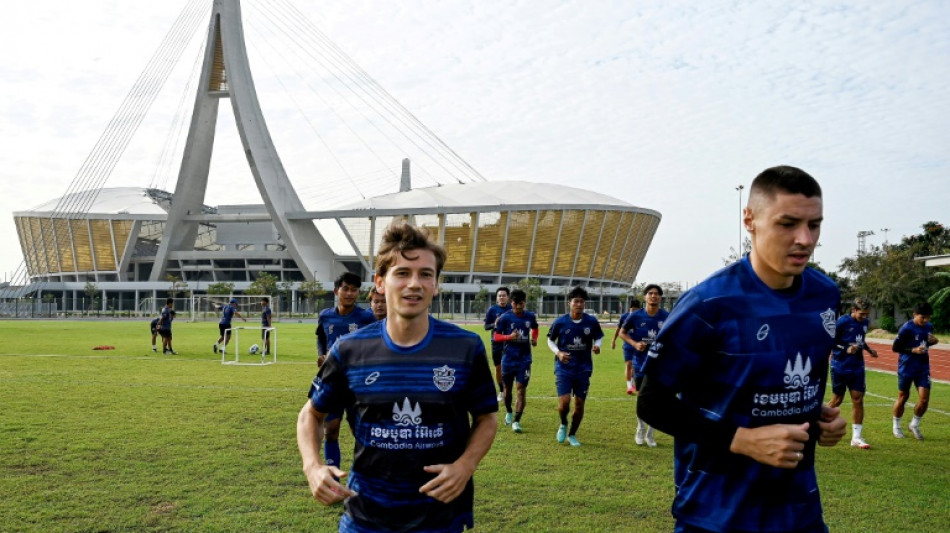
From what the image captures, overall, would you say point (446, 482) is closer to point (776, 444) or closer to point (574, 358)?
point (776, 444)

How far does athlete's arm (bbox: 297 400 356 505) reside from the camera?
2759mm

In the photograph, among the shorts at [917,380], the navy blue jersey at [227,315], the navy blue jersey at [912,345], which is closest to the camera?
the navy blue jersey at [912,345]

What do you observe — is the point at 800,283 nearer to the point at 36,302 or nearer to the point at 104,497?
the point at 104,497

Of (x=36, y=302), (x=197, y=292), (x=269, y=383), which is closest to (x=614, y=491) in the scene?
(x=269, y=383)

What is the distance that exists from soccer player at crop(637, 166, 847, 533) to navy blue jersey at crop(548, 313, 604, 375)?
734 centimetres

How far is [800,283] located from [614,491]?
17.1ft

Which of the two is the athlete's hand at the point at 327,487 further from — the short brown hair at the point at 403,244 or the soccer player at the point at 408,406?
the short brown hair at the point at 403,244

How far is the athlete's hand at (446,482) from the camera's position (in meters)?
2.84

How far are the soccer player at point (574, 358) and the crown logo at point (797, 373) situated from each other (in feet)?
24.0

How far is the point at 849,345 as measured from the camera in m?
10.4

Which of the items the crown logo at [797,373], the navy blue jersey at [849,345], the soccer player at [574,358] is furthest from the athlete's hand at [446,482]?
the navy blue jersey at [849,345]

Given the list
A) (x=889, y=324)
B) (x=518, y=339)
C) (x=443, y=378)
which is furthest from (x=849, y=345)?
(x=889, y=324)

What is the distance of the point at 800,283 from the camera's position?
2812 millimetres

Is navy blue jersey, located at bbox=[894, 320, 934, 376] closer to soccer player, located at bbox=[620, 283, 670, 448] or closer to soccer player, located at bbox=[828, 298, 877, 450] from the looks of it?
soccer player, located at bbox=[828, 298, 877, 450]
